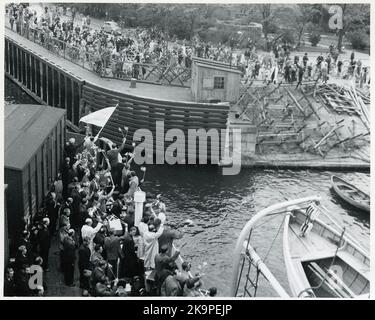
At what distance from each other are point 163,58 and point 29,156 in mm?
20622

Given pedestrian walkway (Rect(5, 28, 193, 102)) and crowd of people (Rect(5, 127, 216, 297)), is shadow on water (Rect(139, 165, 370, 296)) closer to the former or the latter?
crowd of people (Rect(5, 127, 216, 297))

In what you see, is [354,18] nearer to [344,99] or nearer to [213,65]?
[344,99]

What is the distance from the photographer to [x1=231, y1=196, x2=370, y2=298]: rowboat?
50.9 ft

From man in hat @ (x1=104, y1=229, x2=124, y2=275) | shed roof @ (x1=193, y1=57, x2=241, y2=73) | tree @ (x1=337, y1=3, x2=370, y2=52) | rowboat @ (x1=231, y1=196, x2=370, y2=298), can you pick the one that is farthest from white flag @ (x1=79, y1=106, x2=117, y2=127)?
tree @ (x1=337, y1=3, x2=370, y2=52)

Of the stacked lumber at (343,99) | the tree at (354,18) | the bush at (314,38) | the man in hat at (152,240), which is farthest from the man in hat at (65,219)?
the bush at (314,38)

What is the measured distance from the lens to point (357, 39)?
142 feet

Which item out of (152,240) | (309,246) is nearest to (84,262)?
(152,240)

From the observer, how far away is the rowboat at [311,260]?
15.5m

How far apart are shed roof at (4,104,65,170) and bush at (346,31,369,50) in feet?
94.1

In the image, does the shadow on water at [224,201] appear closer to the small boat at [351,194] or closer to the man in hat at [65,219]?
the small boat at [351,194]

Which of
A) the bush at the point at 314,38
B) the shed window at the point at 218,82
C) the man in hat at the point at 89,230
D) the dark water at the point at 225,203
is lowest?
the dark water at the point at 225,203

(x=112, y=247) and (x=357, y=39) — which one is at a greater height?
(x=357, y=39)

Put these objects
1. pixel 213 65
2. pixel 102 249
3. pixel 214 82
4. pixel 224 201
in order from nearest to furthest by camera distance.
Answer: pixel 102 249, pixel 224 201, pixel 214 82, pixel 213 65
